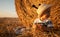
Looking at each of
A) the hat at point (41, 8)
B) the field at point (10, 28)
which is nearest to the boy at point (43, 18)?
the hat at point (41, 8)

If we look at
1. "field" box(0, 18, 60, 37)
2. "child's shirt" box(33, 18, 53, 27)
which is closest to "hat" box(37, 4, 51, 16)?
"child's shirt" box(33, 18, 53, 27)

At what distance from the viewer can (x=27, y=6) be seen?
342 centimetres

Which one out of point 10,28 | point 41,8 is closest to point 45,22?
point 41,8

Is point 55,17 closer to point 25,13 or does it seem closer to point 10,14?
point 25,13

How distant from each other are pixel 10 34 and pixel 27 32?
319mm

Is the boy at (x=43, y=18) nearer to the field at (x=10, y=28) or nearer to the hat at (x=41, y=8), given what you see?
the hat at (x=41, y=8)

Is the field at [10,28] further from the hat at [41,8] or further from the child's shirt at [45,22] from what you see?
the hat at [41,8]

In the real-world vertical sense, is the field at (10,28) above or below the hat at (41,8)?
below

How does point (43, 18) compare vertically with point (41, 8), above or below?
below

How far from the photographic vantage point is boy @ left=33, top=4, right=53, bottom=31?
10.7ft

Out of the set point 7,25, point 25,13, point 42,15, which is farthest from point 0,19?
point 42,15

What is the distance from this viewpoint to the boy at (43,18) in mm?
3271

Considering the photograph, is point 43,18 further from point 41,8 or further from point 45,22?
point 41,8

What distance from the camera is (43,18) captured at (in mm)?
3342
